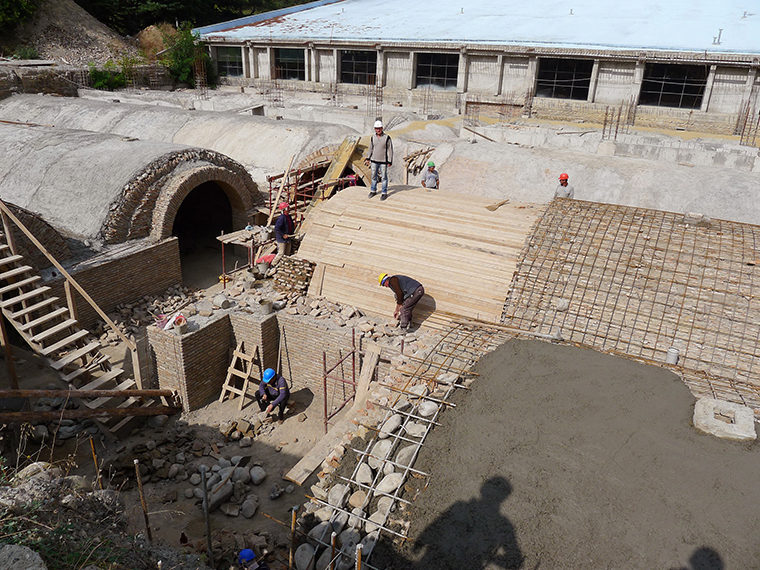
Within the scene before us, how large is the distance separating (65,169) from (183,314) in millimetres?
7571

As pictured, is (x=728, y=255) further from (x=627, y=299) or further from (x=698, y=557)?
(x=698, y=557)

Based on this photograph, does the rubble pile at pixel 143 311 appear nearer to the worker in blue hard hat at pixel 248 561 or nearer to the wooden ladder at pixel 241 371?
the wooden ladder at pixel 241 371

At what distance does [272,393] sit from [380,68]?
28.9 m

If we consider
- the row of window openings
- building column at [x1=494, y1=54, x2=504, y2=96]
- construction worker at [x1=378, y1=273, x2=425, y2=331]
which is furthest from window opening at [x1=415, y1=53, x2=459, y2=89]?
construction worker at [x1=378, y1=273, x2=425, y2=331]

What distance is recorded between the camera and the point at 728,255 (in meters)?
12.0

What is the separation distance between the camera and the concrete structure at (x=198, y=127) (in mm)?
22328

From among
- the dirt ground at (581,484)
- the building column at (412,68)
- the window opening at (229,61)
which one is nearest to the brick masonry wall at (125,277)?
the dirt ground at (581,484)

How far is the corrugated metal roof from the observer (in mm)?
30859

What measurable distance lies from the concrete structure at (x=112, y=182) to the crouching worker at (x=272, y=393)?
20.2 feet

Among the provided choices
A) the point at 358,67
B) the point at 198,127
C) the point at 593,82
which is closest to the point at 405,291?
the point at 198,127

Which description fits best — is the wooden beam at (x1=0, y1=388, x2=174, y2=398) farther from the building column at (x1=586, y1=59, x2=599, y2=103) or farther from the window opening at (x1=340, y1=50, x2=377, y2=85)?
the window opening at (x1=340, y1=50, x2=377, y2=85)

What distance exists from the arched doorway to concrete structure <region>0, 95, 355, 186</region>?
2.15 metres

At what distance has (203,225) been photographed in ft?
67.2

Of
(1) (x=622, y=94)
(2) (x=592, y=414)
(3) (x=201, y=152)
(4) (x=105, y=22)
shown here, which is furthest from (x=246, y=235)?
(4) (x=105, y=22)
